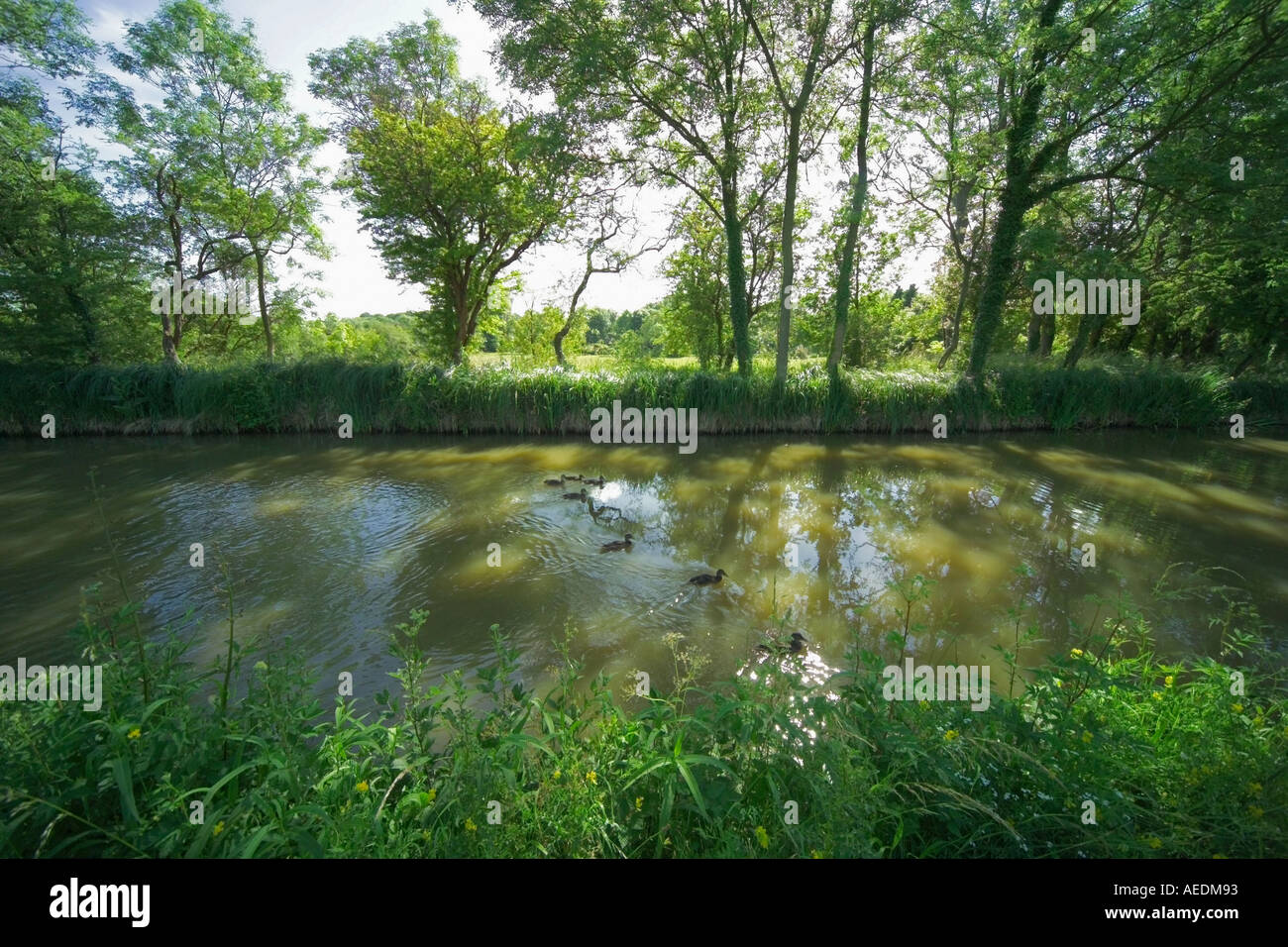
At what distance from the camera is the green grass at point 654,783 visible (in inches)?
72.6

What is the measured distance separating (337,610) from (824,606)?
518cm

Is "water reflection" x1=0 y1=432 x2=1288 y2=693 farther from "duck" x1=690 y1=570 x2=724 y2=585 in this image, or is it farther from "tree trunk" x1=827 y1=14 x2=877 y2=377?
"tree trunk" x1=827 y1=14 x2=877 y2=377

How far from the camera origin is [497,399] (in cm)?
1524

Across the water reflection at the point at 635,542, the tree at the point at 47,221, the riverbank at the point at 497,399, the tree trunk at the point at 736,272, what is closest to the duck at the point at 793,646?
the water reflection at the point at 635,542

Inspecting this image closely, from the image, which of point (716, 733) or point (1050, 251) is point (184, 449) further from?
point (1050, 251)

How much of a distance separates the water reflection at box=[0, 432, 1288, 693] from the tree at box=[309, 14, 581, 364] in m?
11.2

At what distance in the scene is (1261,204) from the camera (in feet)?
40.0

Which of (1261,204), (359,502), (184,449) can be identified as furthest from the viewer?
(184,449)

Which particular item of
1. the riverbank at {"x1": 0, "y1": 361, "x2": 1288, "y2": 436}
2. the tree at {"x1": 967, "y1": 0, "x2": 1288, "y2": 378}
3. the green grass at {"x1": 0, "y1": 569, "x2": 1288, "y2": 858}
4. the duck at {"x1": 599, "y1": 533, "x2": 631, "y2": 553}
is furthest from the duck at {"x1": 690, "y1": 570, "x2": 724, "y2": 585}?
the tree at {"x1": 967, "y1": 0, "x2": 1288, "y2": 378}

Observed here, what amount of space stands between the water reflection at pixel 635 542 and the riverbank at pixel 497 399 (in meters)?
2.40

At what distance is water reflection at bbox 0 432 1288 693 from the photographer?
5074mm

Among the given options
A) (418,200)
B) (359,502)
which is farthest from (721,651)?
(418,200)

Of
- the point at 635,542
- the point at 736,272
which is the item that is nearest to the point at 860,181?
the point at 736,272
